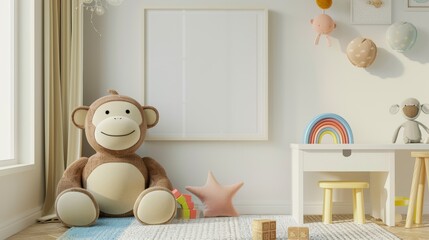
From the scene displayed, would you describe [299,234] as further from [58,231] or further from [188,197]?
[58,231]

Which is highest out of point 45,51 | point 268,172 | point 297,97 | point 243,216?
point 45,51

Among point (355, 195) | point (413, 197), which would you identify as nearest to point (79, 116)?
point (355, 195)

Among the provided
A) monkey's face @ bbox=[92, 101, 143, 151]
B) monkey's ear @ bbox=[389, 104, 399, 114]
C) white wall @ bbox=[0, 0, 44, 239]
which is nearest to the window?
white wall @ bbox=[0, 0, 44, 239]

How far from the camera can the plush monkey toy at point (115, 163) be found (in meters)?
3.48

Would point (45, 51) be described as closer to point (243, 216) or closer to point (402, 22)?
point (243, 216)

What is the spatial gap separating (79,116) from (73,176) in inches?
14.5

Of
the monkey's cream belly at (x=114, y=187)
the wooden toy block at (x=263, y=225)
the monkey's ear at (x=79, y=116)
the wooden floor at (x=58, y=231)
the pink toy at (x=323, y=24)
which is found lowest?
the wooden floor at (x=58, y=231)

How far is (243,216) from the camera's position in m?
3.76

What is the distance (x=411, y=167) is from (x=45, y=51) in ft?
8.07

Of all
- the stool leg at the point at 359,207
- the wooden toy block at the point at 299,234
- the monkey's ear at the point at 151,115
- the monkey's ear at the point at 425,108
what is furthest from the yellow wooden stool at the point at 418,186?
the monkey's ear at the point at 151,115

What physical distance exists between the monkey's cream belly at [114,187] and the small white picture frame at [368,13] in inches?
69.9

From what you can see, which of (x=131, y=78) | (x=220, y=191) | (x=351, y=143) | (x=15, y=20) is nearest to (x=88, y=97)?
(x=131, y=78)

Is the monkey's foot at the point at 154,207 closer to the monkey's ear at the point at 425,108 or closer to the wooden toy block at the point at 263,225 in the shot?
the wooden toy block at the point at 263,225

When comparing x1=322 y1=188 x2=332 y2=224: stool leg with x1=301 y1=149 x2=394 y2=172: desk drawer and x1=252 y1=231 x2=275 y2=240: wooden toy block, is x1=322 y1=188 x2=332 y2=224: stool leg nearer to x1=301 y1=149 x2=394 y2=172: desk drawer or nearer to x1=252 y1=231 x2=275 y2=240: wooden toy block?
x1=301 y1=149 x2=394 y2=172: desk drawer
